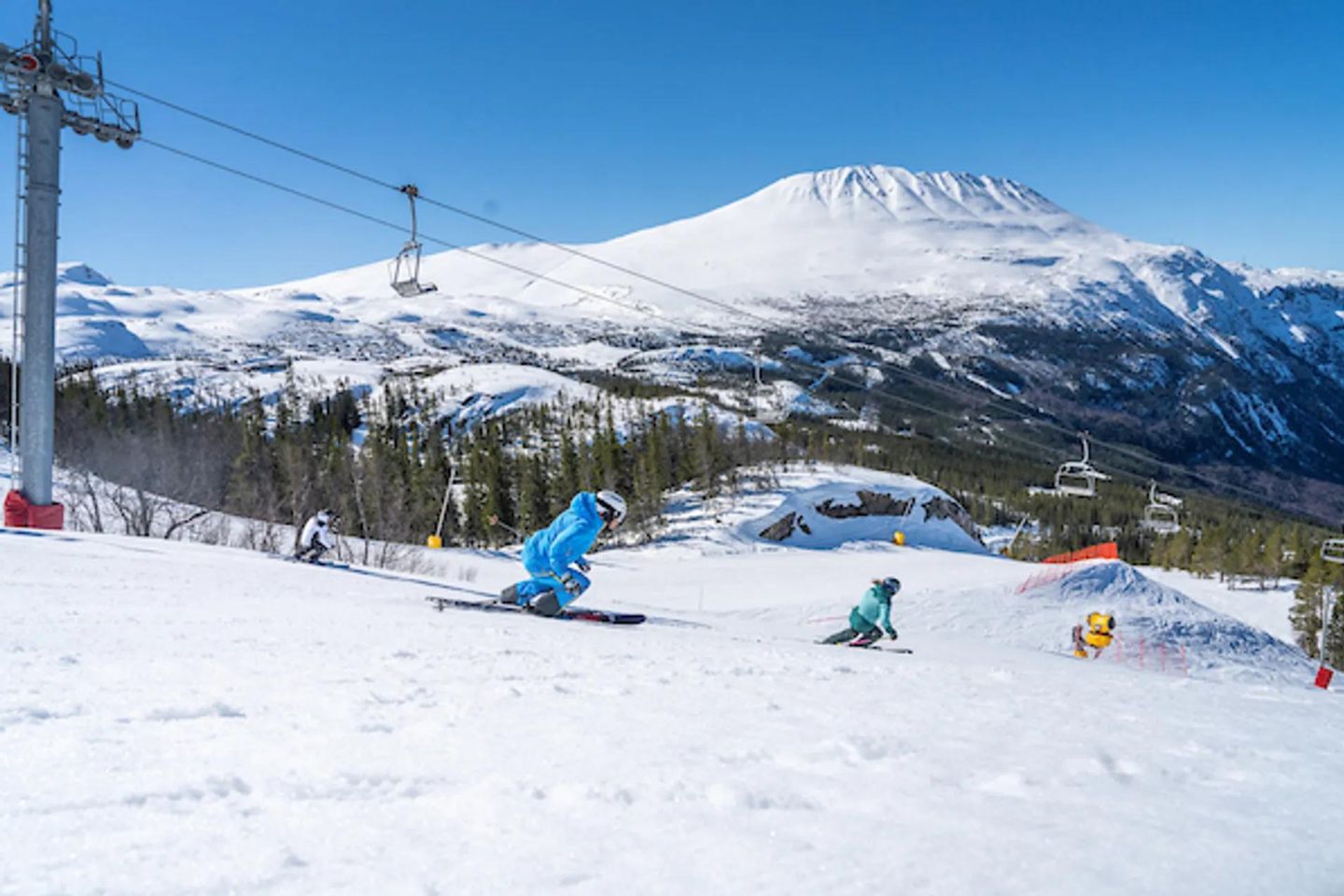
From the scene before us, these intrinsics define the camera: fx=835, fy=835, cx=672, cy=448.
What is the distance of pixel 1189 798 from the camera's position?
364 centimetres

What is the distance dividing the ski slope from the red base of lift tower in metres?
12.3

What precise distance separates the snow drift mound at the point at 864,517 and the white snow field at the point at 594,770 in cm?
5064

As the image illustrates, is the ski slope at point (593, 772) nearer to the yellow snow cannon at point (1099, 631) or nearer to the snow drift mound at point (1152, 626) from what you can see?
the yellow snow cannon at point (1099, 631)

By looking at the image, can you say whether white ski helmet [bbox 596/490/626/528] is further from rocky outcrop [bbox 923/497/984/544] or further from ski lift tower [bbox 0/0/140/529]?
rocky outcrop [bbox 923/497/984/544]

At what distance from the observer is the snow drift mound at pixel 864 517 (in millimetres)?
59688

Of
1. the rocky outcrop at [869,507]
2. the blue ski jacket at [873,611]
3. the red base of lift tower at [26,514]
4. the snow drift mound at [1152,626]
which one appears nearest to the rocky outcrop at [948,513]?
the rocky outcrop at [869,507]

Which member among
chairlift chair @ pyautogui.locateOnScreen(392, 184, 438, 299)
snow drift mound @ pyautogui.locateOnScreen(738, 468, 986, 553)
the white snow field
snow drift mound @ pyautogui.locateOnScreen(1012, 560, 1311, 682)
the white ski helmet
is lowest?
snow drift mound @ pyautogui.locateOnScreen(1012, 560, 1311, 682)

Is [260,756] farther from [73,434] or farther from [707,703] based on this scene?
[73,434]

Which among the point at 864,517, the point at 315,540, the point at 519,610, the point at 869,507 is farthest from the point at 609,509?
the point at 869,507

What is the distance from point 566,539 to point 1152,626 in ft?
83.5

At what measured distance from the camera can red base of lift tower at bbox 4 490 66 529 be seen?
17.4 metres

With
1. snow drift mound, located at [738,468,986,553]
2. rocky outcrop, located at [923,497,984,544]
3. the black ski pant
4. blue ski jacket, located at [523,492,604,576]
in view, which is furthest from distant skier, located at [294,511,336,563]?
rocky outcrop, located at [923,497,984,544]

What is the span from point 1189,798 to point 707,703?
257 cm

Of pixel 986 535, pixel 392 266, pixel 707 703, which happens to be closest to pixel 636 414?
pixel 986 535
